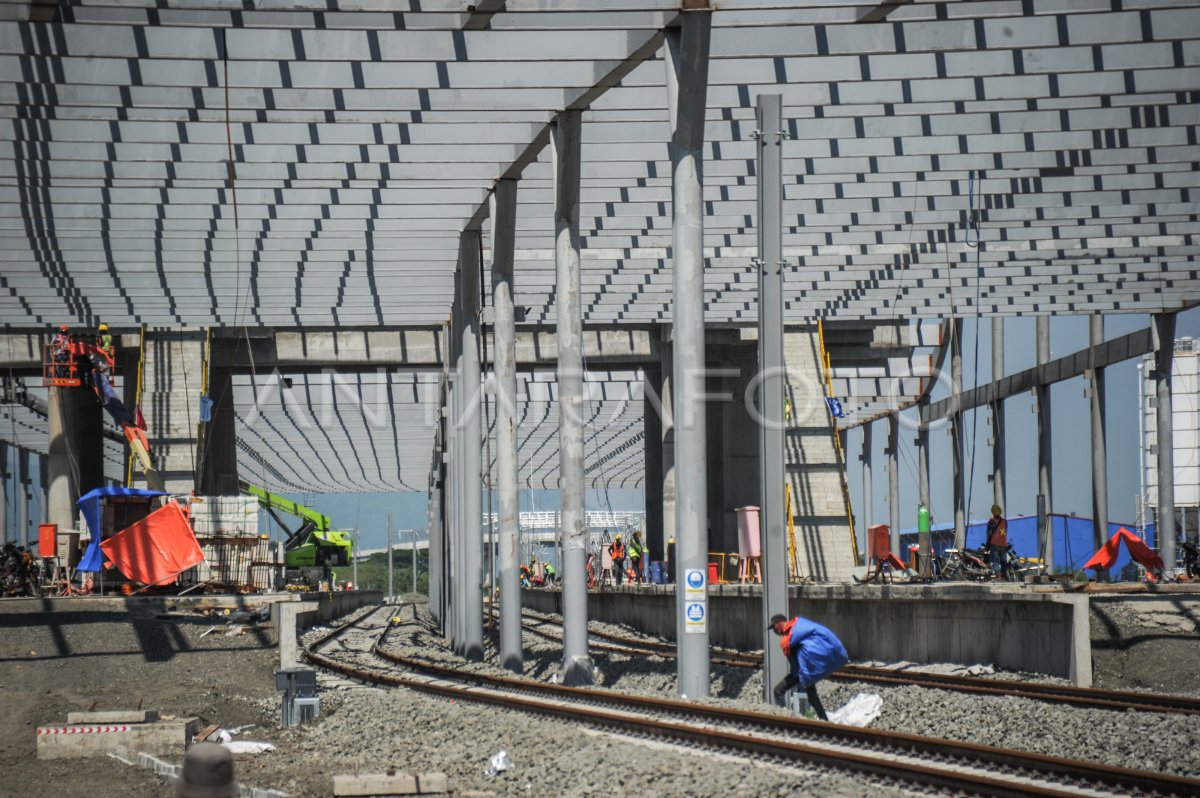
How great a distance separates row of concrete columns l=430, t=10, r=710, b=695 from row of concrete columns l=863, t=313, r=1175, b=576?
13.0m

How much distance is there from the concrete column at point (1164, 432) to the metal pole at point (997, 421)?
821 centimetres

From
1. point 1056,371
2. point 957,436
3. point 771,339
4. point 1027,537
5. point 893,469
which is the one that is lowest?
point 1027,537

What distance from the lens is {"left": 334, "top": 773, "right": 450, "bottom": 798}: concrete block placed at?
10562mm

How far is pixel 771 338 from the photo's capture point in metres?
16.3

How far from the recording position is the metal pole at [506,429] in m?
24.5

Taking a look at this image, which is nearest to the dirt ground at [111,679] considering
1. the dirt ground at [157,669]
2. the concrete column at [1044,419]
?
the dirt ground at [157,669]

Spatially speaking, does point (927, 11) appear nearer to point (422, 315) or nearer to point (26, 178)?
point (26, 178)

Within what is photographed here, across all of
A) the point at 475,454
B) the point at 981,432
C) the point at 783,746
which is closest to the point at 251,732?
the point at 783,746

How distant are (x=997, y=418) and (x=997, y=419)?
5cm

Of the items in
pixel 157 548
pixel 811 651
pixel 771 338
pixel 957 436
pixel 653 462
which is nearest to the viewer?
pixel 811 651

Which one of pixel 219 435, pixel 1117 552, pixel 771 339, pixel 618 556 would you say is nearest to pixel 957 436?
pixel 618 556

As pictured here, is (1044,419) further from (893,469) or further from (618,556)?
(893,469)

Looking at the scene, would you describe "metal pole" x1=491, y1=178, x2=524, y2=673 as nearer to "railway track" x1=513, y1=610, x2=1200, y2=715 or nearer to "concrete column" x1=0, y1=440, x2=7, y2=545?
"railway track" x1=513, y1=610, x2=1200, y2=715

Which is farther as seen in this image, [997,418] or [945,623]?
[997,418]
